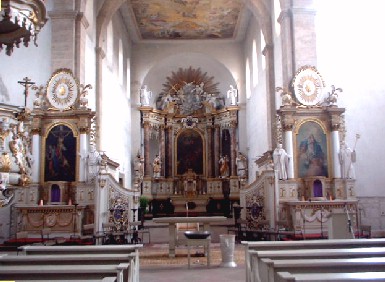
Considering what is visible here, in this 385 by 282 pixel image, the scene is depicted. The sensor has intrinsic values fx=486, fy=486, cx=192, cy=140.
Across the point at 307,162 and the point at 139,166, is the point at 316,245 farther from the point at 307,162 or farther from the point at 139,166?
the point at 139,166

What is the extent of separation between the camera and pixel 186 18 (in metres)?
24.9

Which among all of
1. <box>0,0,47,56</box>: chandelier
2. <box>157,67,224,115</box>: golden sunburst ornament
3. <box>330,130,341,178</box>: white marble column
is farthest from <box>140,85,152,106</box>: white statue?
<box>0,0,47,56</box>: chandelier

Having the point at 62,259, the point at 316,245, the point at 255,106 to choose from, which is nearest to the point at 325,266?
the point at 316,245

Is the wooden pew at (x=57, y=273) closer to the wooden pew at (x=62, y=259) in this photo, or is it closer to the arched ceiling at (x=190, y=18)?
the wooden pew at (x=62, y=259)

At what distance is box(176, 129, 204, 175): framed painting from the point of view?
91.1 feet

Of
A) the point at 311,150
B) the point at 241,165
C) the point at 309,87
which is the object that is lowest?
the point at 311,150

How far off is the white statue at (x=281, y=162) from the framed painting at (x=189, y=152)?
1249 centimetres

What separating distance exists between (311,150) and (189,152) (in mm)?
12842

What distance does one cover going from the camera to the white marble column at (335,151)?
15.4 metres

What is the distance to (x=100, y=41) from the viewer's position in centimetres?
1908

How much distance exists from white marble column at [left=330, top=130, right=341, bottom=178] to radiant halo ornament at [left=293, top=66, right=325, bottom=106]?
49.6 inches

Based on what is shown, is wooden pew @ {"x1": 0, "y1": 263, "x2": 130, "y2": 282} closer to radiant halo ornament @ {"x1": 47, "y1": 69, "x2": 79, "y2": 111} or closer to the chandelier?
the chandelier

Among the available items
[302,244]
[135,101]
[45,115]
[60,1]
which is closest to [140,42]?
[135,101]

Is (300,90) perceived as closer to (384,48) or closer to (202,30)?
(384,48)
